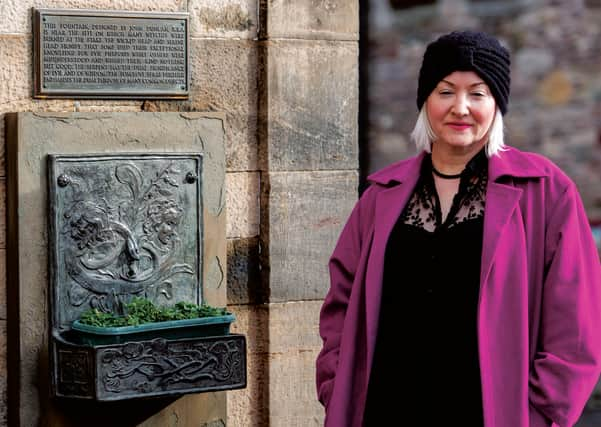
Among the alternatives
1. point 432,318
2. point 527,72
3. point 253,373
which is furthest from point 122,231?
point 527,72

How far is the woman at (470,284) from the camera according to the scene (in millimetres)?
4215

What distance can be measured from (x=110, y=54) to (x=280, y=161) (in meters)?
0.83

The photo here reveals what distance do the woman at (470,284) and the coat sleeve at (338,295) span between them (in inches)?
3.8

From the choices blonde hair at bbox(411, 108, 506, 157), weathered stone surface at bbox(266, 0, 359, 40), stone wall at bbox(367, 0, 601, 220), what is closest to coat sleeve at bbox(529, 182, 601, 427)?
blonde hair at bbox(411, 108, 506, 157)

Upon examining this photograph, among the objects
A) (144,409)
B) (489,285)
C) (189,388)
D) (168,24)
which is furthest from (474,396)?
(168,24)

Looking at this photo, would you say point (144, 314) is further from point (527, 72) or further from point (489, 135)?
point (527, 72)

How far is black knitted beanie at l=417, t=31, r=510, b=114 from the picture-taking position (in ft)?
14.4

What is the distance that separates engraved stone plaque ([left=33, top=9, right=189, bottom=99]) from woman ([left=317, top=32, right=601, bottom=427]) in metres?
1.46

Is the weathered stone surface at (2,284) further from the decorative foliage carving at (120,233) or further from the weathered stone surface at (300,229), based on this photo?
the weathered stone surface at (300,229)

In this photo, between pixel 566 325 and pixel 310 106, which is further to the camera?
pixel 310 106

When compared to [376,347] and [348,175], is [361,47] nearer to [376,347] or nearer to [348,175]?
[348,175]

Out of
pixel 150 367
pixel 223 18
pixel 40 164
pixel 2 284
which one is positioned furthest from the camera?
pixel 223 18

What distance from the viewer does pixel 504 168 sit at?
436 centimetres

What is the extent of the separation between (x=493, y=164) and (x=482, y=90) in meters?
0.23
